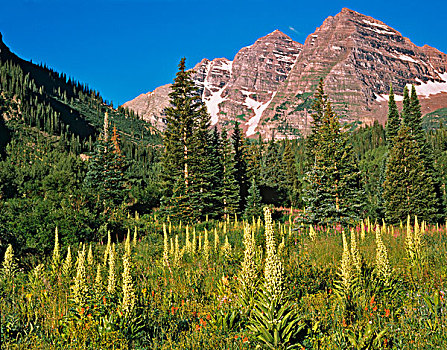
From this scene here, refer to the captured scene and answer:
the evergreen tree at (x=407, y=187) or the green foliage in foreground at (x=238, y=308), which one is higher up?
the evergreen tree at (x=407, y=187)

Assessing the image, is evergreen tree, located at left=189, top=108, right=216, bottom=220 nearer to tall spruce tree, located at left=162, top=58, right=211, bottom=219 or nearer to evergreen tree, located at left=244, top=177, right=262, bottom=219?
tall spruce tree, located at left=162, top=58, right=211, bottom=219

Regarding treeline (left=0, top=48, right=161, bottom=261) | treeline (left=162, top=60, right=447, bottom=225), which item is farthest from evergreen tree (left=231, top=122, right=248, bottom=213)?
treeline (left=0, top=48, right=161, bottom=261)

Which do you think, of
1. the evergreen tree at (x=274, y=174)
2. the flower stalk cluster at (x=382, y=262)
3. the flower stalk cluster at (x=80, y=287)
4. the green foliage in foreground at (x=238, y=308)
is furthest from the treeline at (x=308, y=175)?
the flower stalk cluster at (x=80, y=287)

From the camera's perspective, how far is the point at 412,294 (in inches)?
254

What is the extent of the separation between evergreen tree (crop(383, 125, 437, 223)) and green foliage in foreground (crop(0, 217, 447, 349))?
33.3m

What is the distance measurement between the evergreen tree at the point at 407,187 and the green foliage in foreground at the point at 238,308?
33271 mm

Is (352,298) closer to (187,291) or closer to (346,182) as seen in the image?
(187,291)

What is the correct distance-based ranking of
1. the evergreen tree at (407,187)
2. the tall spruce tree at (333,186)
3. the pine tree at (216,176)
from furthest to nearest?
the evergreen tree at (407,187), the pine tree at (216,176), the tall spruce tree at (333,186)

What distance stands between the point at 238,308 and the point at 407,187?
131 ft

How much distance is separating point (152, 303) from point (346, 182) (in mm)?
23166

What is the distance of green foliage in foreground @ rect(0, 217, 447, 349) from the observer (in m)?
4.80

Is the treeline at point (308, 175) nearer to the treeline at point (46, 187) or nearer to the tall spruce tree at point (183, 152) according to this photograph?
the tall spruce tree at point (183, 152)

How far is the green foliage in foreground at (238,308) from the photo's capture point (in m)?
4.80

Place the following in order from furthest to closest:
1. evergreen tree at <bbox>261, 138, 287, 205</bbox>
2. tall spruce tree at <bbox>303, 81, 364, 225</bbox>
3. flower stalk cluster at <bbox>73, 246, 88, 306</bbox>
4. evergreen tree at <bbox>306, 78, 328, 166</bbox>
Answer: evergreen tree at <bbox>261, 138, 287, 205</bbox>, evergreen tree at <bbox>306, 78, 328, 166</bbox>, tall spruce tree at <bbox>303, 81, 364, 225</bbox>, flower stalk cluster at <bbox>73, 246, 88, 306</bbox>
